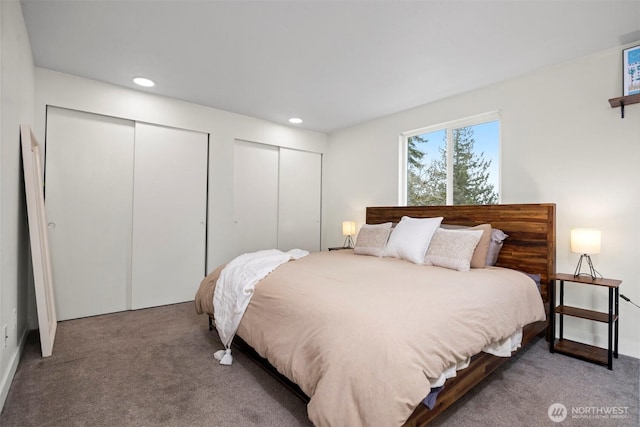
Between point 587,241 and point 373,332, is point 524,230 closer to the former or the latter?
point 587,241

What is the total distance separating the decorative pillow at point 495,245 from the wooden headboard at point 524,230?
9 cm

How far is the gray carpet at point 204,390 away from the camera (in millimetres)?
1640

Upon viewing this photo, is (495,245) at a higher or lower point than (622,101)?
lower

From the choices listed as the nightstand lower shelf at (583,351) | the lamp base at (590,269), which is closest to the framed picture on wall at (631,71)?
the lamp base at (590,269)

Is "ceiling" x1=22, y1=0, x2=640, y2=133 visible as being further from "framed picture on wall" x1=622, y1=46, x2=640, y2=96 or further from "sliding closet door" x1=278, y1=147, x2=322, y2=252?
"sliding closet door" x1=278, y1=147, x2=322, y2=252

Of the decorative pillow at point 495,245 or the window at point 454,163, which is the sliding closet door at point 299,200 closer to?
the window at point 454,163

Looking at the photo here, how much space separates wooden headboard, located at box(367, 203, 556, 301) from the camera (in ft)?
8.70

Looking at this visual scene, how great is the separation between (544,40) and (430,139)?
65.0 inches

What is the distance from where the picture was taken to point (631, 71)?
238 centimetres

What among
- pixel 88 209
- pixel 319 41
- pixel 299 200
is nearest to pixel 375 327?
pixel 319 41

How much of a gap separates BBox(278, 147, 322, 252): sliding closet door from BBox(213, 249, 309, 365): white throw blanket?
2.25 meters

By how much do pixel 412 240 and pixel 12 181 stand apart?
3128 mm

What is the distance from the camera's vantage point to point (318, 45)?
2.49 m

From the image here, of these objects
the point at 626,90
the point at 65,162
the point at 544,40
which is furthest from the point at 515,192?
the point at 65,162
